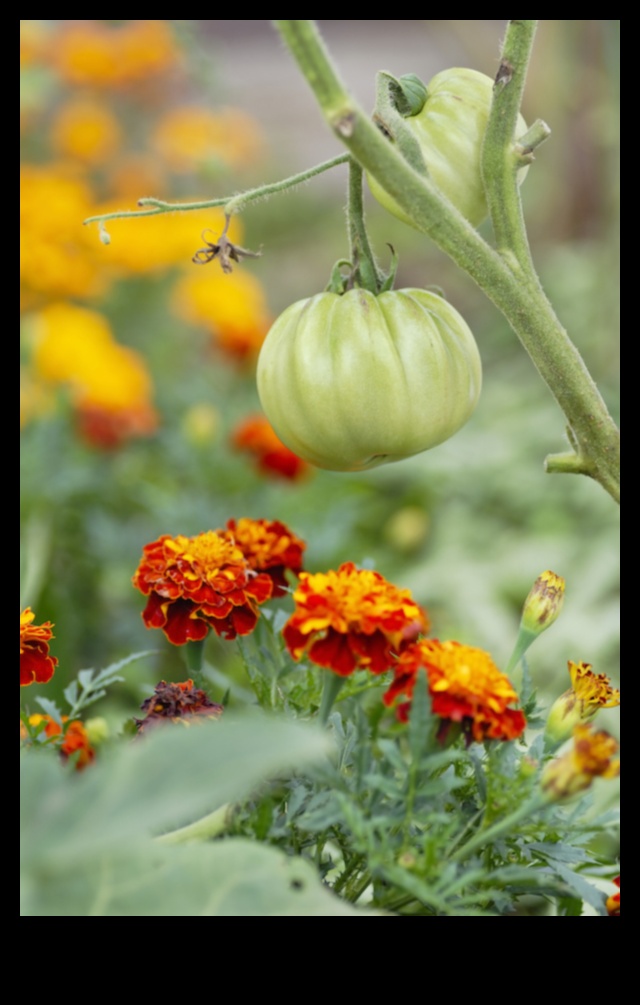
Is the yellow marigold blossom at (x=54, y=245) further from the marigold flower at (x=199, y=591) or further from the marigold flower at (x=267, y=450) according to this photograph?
the marigold flower at (x=199, y=591)

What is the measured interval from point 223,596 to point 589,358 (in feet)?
7.79

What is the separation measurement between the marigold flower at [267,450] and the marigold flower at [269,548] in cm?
88

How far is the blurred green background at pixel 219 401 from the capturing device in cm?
162

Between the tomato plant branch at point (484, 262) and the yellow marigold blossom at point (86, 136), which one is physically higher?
the yellow marigold blossom at point (86, 136)

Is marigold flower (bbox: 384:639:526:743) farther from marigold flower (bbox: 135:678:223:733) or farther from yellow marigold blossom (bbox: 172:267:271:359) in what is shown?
yellow marigold blossom (bbox: 172:267:271:359)

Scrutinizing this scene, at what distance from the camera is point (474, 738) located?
53 cm

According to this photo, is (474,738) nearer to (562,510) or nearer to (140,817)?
(140,817)

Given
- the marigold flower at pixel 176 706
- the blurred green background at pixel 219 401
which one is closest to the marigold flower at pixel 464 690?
the marigold flower at pixel 176 706

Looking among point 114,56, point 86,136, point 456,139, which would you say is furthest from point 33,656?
point 114,56

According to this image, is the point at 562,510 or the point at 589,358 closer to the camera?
the point at 562,510

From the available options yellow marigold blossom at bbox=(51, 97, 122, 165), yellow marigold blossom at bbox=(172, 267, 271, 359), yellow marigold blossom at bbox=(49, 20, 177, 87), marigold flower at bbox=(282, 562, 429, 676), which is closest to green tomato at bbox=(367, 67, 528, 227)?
marigold flower at bbox=(282, 562, 429, 676)

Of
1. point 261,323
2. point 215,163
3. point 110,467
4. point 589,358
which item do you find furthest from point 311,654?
point 589,358

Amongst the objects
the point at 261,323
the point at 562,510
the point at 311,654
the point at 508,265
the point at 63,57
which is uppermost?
the point at 63,57

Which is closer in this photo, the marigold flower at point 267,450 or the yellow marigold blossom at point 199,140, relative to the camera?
the marigold flower at point 267,450
